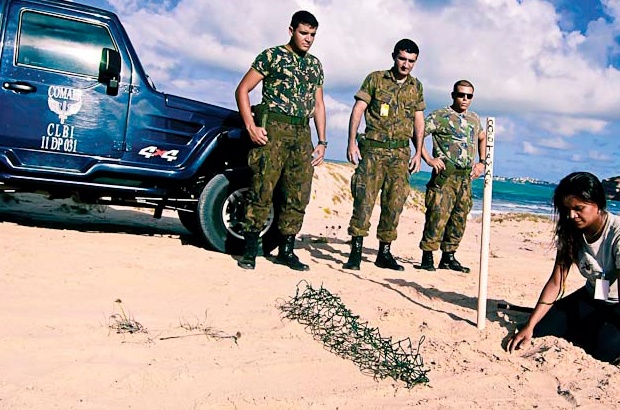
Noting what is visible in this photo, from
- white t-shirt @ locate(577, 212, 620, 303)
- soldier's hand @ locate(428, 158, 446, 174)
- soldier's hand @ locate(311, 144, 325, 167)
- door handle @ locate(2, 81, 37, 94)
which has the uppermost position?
door handle @ locate(2, 81, 37, 94)

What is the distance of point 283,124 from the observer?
5508 mm

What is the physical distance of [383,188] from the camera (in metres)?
6.10

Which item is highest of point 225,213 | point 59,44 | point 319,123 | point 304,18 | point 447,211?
point 304,18

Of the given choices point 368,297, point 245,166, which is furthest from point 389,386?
point 245,166

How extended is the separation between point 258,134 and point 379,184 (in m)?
1.30

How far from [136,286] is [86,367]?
1511 mm

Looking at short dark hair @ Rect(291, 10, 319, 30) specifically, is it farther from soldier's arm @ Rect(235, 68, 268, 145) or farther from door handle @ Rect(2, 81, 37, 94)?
door handle @ Rect(2, 81, 37, 94)

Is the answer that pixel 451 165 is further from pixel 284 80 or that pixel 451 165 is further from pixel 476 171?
pixel 284 80

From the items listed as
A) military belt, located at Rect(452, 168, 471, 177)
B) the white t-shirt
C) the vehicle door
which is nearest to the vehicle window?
the vehicle door

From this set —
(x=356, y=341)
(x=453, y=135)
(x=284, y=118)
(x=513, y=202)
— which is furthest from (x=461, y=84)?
(x=513, y=202)

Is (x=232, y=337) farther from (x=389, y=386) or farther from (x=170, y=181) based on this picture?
(x=170, y=181)

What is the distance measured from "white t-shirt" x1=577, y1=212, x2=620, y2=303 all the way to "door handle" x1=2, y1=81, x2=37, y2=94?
4532 millimetres

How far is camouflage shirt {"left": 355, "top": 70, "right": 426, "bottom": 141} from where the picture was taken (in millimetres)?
5977

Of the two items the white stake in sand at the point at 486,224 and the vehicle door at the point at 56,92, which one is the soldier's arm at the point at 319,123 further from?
the white stake in sand at the point at 486,224
